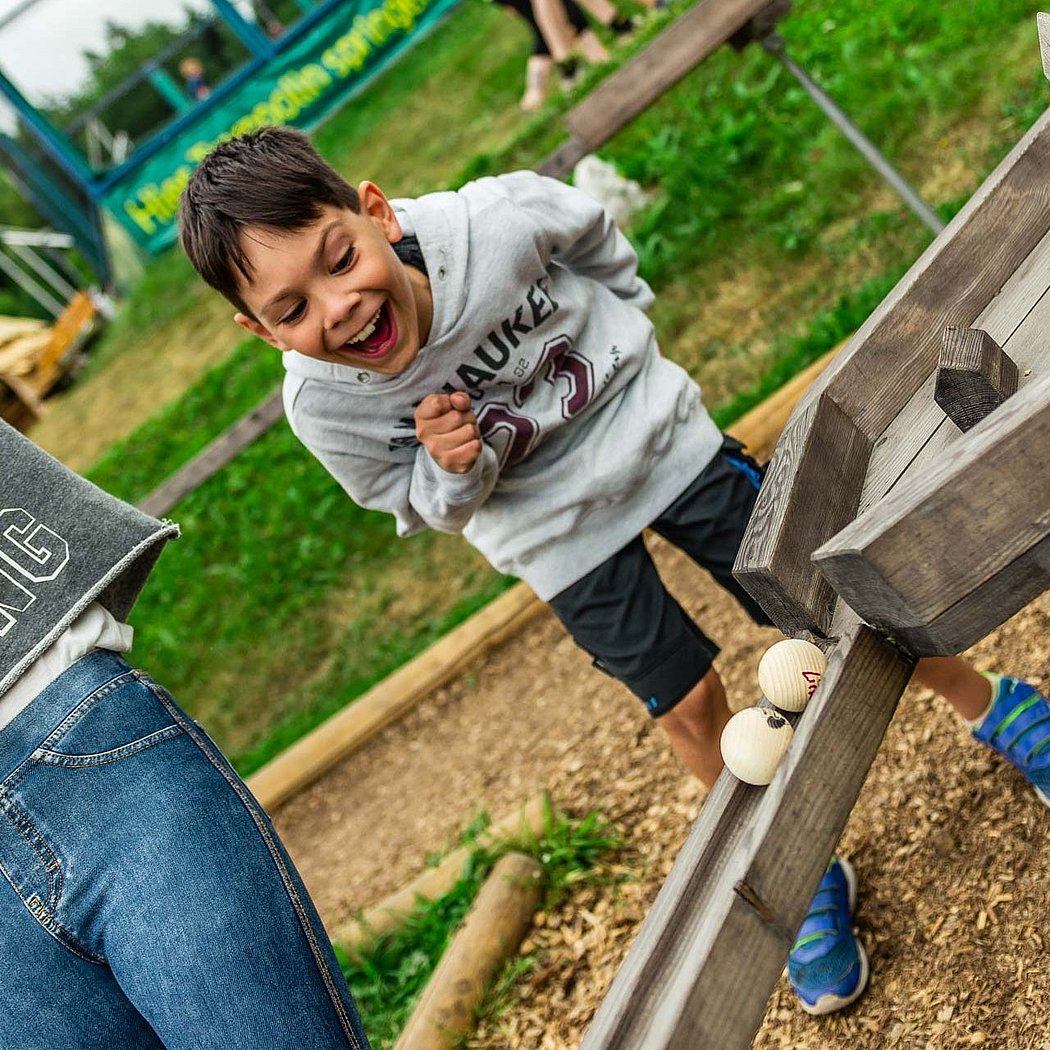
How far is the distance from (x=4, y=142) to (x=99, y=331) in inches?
120

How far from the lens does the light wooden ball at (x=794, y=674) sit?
169 centimetres

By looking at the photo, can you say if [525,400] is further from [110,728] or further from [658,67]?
[658,67]

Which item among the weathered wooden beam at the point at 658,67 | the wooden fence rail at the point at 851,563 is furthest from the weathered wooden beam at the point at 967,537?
the weathered wooden beam at the point at 658,67

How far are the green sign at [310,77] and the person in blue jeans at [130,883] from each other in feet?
39.0

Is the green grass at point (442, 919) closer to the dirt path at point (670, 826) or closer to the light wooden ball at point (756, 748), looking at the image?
the dirt path at point (670, 826)

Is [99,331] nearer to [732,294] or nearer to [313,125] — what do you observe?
[313,125]

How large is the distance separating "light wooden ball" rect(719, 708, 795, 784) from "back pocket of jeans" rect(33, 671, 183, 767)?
0.76 meters

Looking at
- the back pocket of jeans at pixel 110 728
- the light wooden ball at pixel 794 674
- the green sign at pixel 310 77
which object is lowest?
the light wooden ball at pixel 794 674

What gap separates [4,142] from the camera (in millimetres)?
15312

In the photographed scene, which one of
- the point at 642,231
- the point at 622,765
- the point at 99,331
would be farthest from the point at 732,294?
the point at 99,331

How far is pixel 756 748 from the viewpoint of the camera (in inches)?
61.2

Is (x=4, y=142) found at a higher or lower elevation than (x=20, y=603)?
higher

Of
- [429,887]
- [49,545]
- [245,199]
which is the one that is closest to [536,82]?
[429,887]

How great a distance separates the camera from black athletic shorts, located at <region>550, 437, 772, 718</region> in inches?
103
